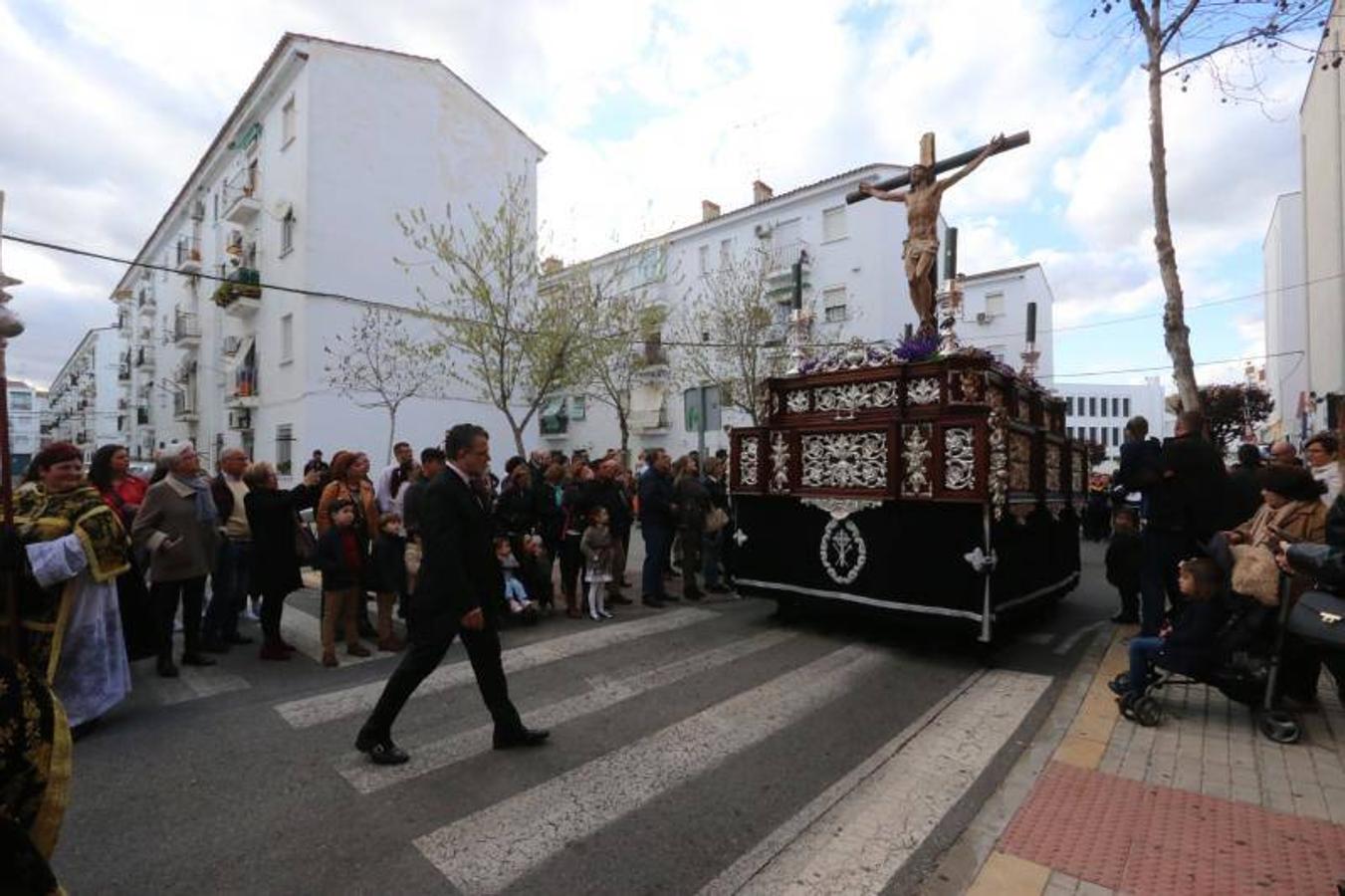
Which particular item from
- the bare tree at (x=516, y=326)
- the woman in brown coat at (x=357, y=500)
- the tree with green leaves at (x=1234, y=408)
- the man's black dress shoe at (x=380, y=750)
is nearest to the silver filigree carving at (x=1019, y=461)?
the man's black dress shoe at (x=380, y=750)

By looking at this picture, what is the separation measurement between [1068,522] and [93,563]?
937cm

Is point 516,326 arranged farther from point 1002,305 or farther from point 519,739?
point 1002,305

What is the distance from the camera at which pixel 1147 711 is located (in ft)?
15.6

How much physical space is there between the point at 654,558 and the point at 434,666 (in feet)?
16.2

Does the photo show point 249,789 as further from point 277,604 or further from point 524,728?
point 277,604

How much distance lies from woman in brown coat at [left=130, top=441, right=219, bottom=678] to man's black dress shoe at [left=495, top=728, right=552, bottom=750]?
317 cm

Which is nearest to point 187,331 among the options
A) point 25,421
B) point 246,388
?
point 246,388

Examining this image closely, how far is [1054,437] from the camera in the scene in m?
8.05

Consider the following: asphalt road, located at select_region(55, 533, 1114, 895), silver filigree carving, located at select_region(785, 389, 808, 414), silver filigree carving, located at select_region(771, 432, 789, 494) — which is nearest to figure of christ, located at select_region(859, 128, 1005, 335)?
silver filigree carving, located at select_region(785, 389, 808, 414)

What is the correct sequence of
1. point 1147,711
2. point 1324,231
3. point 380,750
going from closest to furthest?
1. point 380,750
2. point 1147,711
3. point 1324,231

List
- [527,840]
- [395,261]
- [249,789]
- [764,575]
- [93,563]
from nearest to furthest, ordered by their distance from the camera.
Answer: [527,840] → [249,789] → [93,563] → [764,575] → [395,261]

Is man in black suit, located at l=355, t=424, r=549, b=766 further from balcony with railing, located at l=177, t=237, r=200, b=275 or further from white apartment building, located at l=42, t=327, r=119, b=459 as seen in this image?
white apartment building, located at l=42, t=327, r=119, b=459

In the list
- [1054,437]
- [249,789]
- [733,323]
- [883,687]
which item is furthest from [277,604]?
[733,323]

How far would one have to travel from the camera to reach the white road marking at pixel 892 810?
3.07 metres
